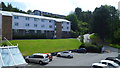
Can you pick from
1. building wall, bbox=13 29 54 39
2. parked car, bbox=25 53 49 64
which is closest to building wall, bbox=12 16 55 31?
building wall, bbox=13 29 54 39

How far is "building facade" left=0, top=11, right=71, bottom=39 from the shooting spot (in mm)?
46000

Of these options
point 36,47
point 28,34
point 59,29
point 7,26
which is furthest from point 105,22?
point 7,26

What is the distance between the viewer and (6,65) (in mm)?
6723

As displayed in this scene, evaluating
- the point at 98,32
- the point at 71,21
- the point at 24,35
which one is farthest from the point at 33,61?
the point at 71,21

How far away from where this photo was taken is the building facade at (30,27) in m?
46.0

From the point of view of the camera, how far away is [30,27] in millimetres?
59719

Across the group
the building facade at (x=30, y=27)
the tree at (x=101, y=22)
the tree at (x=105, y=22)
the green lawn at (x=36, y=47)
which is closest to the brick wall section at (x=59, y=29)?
the building facade at (x=30, y=27)

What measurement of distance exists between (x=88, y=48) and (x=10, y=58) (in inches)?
1504

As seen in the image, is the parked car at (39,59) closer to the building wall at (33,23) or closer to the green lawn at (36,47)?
the green lawn at (36,47)

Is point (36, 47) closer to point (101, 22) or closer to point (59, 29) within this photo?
point (101, 22)

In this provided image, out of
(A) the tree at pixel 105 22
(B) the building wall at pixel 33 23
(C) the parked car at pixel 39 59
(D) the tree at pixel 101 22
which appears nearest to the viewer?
(C) the parked car at pixel 39 59

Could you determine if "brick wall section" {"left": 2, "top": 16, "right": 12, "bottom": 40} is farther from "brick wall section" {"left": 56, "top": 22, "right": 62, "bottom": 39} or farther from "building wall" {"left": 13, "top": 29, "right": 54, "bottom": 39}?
"brick wall section" {"left": 56, "top": 22, "right": 62, "bottom": 39}

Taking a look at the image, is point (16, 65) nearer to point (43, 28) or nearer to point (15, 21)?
point (15, 21)

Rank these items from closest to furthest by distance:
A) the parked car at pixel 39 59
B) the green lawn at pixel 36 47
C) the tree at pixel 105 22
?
1. the parked car at pixel 39 59
2. the green lawn at pixel 36 47
3. the tree at pixel 105 22
